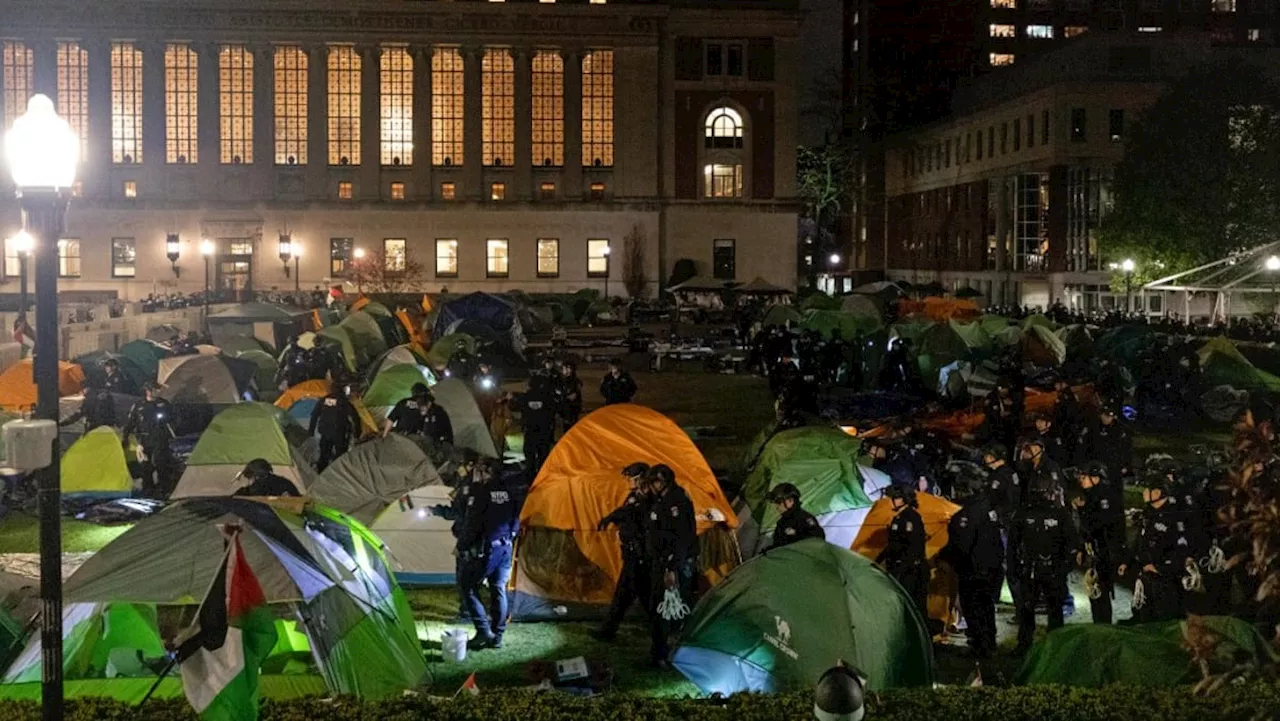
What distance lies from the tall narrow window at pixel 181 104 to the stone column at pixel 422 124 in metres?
11.3

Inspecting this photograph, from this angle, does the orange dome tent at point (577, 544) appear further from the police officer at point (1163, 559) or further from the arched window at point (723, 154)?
the arched window at point (723, 154)

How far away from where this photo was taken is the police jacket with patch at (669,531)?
10859 mm

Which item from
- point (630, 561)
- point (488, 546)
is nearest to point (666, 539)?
point (630, 561)

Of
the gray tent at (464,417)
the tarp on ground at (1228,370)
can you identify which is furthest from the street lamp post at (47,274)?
the tarp on ground at (1228,370)

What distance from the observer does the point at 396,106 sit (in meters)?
72.4

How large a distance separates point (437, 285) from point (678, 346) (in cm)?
3417

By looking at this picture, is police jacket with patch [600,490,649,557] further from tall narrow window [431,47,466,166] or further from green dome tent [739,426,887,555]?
tall narrow window [431,47,466,166]

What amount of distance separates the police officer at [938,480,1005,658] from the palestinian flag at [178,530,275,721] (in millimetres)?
5702

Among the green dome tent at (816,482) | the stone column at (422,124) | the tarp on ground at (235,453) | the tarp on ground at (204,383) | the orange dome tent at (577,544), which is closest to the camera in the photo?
the orange dome tent at (577,544)

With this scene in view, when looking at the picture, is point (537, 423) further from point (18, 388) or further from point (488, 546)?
point (18, 388)

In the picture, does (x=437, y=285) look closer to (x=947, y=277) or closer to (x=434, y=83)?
(x=434, y=83)

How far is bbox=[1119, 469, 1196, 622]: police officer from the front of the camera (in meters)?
10.8

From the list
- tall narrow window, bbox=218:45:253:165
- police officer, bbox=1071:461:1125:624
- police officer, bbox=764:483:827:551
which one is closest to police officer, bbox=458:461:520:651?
police officer, bbox=764:483:827:551

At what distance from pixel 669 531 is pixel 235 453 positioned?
25.8 ft
